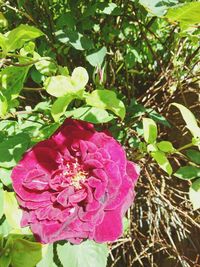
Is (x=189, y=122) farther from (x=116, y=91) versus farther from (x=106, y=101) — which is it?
(x=116, y=91)

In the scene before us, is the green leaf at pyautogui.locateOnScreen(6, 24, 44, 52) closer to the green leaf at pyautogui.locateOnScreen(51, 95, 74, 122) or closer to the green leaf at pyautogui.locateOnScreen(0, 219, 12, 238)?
the green leaf at pyautogui.locateOnScreen(51, 95, 74, 122)

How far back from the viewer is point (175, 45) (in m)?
0.93

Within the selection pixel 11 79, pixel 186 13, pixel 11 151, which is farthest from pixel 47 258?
pixel 186 13

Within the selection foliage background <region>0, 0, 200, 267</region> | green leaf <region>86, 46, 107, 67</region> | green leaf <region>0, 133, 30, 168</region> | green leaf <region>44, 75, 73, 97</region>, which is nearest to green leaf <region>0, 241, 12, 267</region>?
foliage background <region>0, 0, 200, 267</region>

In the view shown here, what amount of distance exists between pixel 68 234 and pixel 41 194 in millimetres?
63

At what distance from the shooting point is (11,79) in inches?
23.6

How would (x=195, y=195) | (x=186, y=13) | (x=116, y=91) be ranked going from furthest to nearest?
(x=116, y=91)
(x=195, y=195)
(x=186, y=13)

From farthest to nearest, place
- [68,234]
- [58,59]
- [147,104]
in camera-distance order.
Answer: [147,104], [58,59], [68,234]

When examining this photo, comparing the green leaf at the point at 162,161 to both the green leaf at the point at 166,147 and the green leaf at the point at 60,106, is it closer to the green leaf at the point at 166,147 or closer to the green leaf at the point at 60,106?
the green leaf at the point at 166,147

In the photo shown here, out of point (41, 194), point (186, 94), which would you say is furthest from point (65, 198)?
point (186, 94)

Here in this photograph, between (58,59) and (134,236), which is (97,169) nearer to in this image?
(58,59)

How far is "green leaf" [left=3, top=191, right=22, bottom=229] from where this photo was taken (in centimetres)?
57

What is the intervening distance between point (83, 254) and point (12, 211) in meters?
0.12

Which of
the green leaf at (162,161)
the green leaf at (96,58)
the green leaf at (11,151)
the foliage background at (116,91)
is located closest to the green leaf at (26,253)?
the foliage background at (116,91)
